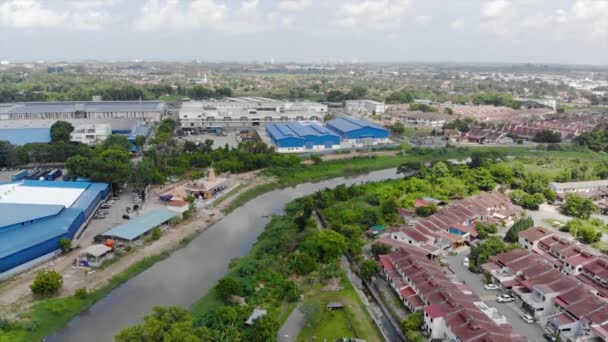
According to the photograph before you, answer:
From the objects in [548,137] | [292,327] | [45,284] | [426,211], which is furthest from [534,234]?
[548,137]

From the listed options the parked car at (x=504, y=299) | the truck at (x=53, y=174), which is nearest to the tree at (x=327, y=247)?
the parked car at (x=504, y=299)

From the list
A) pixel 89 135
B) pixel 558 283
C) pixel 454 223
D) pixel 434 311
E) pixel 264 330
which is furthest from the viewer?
pixel 89 135

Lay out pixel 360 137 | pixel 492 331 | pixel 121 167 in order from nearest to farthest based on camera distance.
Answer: pixel 492 331 < pixel 121 167 < pixel 360 137

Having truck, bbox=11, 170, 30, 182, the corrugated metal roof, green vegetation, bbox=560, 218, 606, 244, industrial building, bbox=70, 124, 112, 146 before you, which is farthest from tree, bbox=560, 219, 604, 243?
the corrugated metal roof

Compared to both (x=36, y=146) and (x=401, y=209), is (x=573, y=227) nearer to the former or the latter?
(x=401, y=209)

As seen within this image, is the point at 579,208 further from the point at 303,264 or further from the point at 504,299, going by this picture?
the point at 303,264

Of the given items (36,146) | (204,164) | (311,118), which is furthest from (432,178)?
(36,146)
